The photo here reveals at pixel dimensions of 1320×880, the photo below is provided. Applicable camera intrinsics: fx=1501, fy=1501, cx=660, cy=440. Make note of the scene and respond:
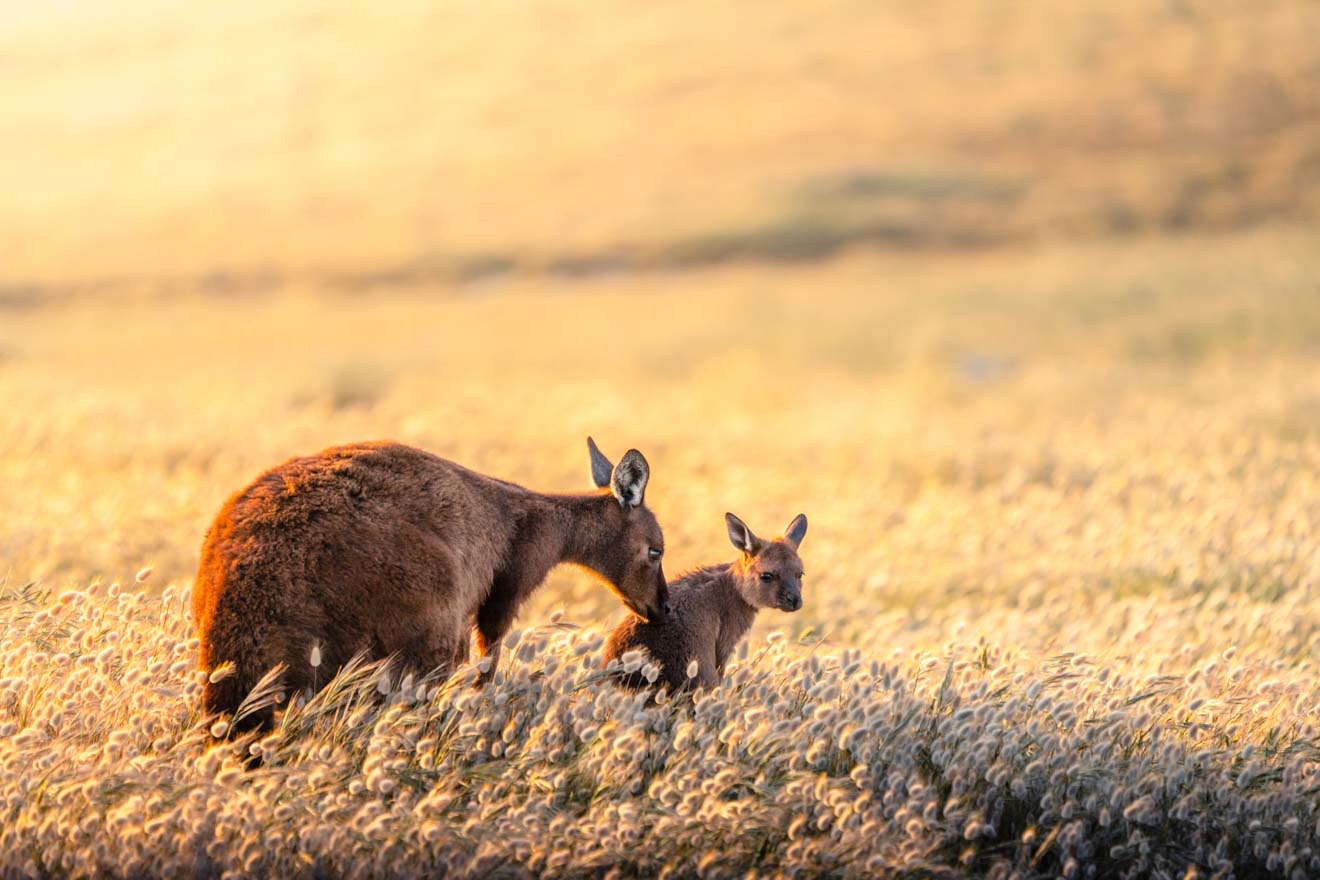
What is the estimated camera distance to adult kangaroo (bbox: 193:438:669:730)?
20.7 ft

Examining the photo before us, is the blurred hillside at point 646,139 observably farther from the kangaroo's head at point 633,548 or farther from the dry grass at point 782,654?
the kangaroo's head at point 633,548

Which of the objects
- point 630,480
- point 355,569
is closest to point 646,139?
point 630,480

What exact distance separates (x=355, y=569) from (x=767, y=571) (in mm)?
2335

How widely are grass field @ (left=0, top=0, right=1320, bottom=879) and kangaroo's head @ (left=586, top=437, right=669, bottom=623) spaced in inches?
14.1

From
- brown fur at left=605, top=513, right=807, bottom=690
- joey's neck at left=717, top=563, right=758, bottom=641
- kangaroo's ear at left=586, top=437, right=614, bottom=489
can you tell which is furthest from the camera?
kangaroo's ear at left=586, top=437, right=614, bottom=489

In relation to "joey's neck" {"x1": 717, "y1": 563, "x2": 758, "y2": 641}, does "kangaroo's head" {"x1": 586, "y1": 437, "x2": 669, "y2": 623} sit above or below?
above

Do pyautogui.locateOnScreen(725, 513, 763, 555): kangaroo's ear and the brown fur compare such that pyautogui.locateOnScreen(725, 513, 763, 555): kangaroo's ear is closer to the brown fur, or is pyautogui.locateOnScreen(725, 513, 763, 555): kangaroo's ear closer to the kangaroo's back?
the brown fur

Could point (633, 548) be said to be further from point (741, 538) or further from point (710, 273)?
point (710, 273)

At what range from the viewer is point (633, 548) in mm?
7922

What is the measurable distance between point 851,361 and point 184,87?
44.3 m

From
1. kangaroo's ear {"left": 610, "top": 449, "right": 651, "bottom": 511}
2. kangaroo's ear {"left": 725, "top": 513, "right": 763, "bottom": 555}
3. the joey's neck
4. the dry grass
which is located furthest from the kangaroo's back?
the joey's neck

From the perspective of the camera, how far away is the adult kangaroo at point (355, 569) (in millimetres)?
6297

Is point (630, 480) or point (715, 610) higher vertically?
point (630, 480)

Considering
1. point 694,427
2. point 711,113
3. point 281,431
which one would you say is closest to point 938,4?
point 711,113
